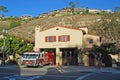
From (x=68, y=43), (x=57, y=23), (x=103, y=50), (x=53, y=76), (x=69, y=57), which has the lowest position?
(x=53, y=76)

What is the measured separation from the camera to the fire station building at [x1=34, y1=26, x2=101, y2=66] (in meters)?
47.3

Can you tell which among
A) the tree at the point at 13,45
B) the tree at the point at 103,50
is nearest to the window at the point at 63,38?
the tree at the point at 103,50

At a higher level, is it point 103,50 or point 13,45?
point 13,45

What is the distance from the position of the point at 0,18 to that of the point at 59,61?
96.1 meters

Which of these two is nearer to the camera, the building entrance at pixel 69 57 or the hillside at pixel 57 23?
the building entrance at pixel 69 57

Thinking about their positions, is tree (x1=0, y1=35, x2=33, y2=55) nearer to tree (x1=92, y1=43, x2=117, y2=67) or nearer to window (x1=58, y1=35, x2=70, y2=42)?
window (x1=58, y1=35, x2=70, y2=42)

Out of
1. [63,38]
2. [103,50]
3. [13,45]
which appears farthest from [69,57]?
[13,45]

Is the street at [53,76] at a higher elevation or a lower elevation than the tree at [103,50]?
lower

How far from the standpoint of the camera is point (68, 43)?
4838 cm

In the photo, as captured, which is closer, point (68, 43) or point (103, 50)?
point (103, 50)

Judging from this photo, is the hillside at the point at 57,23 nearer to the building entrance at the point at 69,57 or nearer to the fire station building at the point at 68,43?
the fire station building at the point at 68,43

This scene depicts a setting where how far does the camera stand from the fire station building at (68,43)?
47.3m

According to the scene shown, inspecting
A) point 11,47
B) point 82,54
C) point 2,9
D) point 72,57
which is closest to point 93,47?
point 82,54

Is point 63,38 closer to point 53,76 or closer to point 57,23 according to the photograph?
point 53,76
